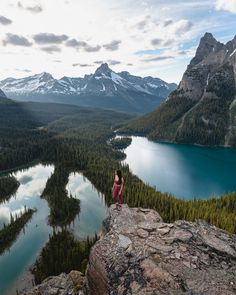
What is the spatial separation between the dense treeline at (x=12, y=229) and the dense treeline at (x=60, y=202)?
8.45 metres

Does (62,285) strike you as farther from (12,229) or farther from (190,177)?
(190,177)

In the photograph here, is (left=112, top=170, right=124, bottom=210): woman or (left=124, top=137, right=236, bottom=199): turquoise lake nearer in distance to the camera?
(left=112, top=170, right=124, bottom=210): woman

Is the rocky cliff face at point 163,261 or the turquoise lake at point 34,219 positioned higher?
the rocky cliff face at point 163,261

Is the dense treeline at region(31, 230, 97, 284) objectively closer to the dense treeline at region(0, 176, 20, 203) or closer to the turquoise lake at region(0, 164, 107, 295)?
the turquoise lake at region(0, 164, 107, 295)

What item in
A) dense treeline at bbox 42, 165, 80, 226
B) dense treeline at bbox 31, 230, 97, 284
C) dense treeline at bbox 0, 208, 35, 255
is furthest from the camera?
dense treeline at bbox 42, 165, 80, 226

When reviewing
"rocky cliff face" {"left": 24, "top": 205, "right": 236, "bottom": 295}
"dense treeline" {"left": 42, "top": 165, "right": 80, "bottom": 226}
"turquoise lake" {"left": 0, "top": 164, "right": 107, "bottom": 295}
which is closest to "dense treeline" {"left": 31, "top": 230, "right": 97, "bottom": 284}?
"turquoise lake" {"left": 0, "top": 164, "right": 107, "bottom": 295}

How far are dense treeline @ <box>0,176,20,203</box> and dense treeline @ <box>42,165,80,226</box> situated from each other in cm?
1619

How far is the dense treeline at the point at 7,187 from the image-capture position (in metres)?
133

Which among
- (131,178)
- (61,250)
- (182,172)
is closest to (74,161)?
(131,178)

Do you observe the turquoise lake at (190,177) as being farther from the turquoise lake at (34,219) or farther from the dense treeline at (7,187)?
the dense treeline at (7,187)

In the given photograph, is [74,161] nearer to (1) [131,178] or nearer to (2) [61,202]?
(1) [131,178]

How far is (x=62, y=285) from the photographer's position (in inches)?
1832

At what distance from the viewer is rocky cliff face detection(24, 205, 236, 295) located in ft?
82.8

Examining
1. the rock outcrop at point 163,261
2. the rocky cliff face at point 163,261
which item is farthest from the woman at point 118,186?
the rock outcrop at point 163,261
